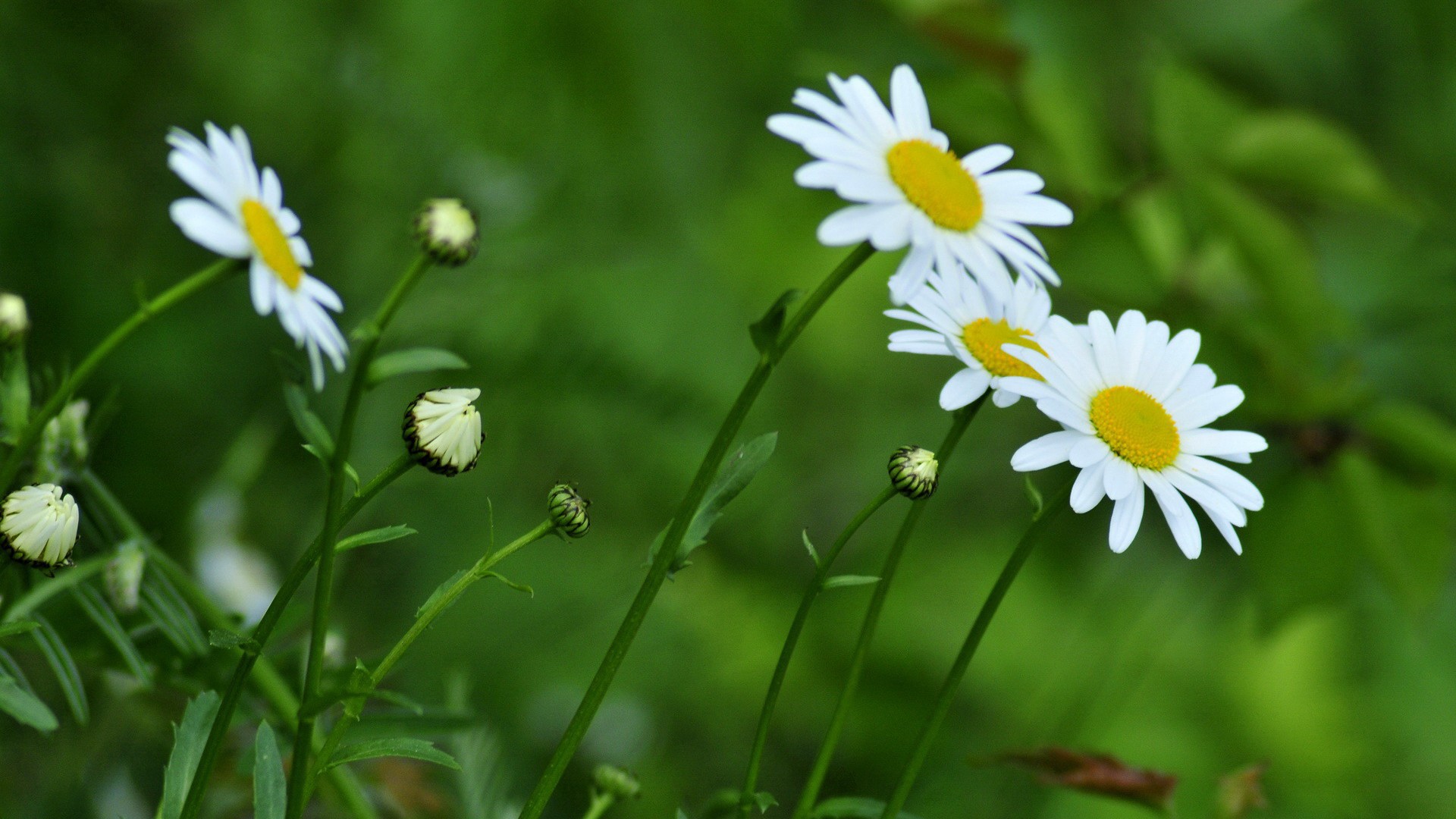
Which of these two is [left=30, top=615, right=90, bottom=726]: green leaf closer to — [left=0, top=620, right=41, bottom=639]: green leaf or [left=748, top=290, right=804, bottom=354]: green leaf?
[left=0, top=620, right=41, bottom=639]: green leaf

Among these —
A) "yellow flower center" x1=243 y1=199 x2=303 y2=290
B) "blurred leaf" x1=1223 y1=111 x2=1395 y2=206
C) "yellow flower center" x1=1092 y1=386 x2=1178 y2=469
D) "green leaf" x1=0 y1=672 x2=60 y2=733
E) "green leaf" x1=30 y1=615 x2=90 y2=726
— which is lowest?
"green leaf" x1=30 y1=615 x2=90 y2=726

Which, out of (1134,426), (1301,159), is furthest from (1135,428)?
(1301,159)

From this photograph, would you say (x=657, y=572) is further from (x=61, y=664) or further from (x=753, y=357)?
(x=753, y=357)

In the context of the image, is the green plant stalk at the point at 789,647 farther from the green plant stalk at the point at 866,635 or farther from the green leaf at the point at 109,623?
the green leaf at the point at 109,623

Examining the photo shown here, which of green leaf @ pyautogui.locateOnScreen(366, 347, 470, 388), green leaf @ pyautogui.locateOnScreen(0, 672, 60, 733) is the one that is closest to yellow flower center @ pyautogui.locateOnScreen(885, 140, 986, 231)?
green leaf @ pyautogui.locateOnScreen(366, 347, 470, 388)

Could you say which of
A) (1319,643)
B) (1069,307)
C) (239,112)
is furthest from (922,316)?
(1319,643)
